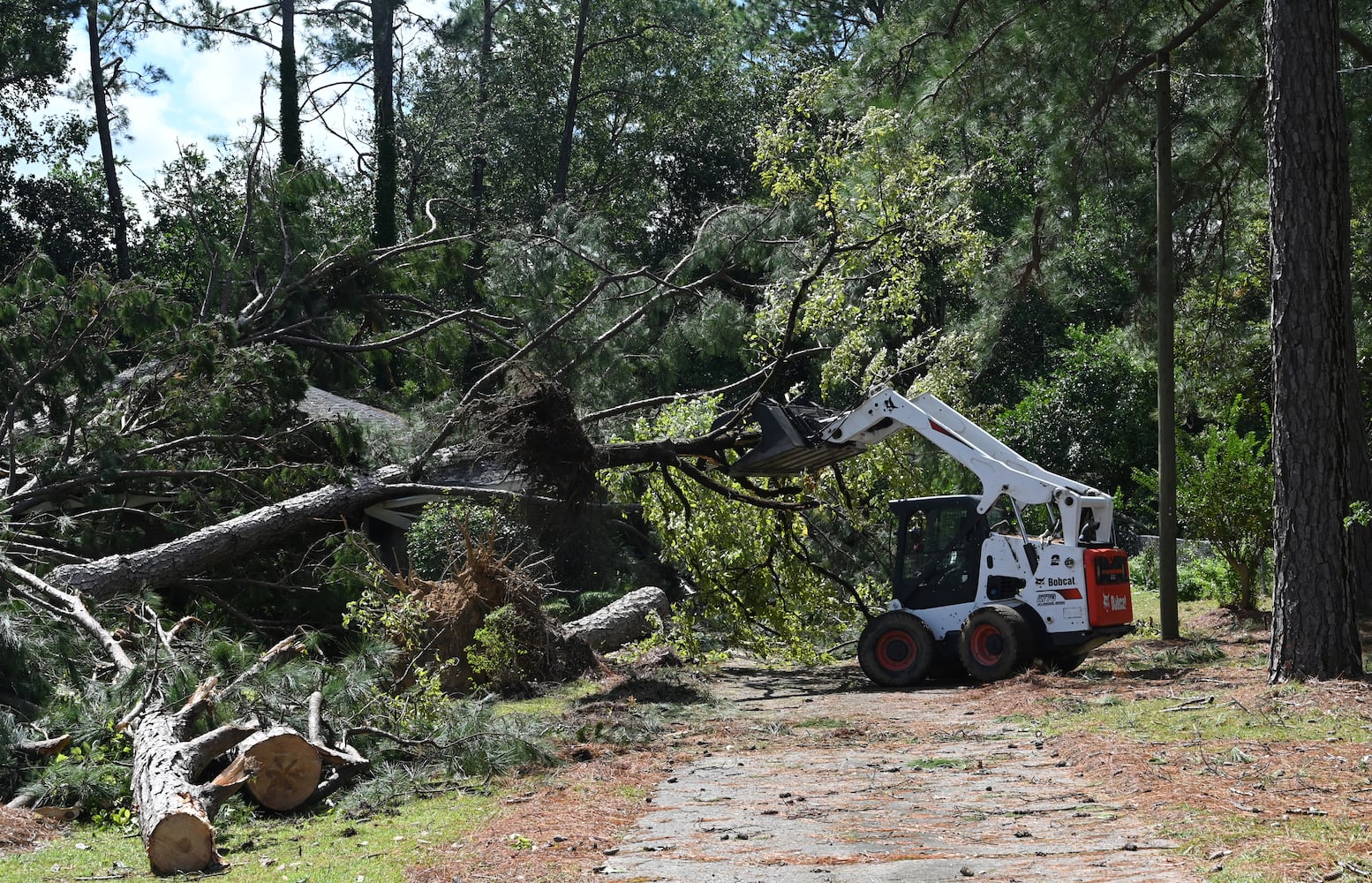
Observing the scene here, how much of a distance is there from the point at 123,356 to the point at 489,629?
23.7 ft

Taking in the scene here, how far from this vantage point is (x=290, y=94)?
25.1m

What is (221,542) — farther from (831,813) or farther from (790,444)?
(831,813)

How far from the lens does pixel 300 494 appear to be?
1218cm

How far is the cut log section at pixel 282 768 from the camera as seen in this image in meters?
6.53

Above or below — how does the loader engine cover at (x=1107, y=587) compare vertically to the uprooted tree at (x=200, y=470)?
below

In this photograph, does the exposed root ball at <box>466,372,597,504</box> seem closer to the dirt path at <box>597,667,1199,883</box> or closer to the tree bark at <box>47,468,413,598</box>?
the tree bark at <box>47,468,413,598</box>

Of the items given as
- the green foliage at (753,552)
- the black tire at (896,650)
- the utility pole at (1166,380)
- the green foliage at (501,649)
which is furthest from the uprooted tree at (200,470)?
the utility pole at (1166,380)

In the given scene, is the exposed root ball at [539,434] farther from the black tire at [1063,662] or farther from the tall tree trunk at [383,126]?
the tall tree trunk at [383,126]

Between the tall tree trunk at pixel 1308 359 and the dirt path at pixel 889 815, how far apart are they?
2.33m

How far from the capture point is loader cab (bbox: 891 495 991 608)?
38.2ft

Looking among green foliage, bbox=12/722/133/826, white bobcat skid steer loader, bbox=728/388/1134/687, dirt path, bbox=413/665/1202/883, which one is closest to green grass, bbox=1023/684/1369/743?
dirt path, bbox=413/665/1202/883

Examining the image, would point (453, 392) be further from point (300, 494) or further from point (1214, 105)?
point (1214, 105)

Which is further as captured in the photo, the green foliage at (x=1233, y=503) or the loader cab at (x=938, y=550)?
the green foliage at (x=1233, y=503)

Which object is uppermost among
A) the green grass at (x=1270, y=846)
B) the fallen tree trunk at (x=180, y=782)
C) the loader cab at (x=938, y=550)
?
the loader cab at (x=938, y=550)
